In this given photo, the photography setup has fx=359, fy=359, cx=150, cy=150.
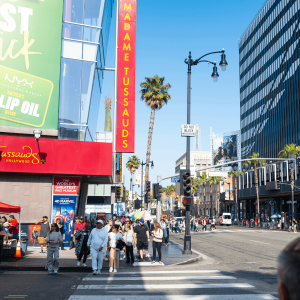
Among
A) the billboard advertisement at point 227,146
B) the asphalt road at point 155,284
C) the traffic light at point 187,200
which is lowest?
the asphalt road at point 155,284

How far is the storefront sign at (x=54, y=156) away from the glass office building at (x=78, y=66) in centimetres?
114

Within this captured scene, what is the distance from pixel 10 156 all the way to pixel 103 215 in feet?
57.7

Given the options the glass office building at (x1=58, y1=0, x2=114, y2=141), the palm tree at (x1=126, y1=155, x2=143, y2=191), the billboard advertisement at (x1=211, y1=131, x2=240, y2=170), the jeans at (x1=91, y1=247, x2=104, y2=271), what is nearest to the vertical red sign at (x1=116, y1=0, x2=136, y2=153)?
the glass office building at (x1=58, y1=0, x2=114, y2=141)

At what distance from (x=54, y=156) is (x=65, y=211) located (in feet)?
11.0

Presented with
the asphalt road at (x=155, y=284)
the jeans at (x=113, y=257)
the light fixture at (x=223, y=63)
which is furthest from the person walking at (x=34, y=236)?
the light fixture at (x=223, y=63)

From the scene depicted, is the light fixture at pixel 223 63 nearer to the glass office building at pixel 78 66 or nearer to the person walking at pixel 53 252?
the glass office building at pixel 78 66

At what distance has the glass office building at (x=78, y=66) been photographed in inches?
893

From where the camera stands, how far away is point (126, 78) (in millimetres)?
24312

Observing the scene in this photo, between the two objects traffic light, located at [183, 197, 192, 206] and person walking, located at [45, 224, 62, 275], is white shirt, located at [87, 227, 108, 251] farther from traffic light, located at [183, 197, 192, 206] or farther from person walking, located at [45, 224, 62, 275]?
traffic light, located at [183, 197, 192, 206]

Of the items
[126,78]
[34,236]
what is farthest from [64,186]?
[126,78]

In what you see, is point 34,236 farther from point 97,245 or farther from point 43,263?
point 97,245

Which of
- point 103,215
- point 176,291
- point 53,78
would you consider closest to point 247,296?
point 176,291

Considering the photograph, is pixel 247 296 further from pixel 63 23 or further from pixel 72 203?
pixel 63 23

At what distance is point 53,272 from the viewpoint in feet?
41.3
